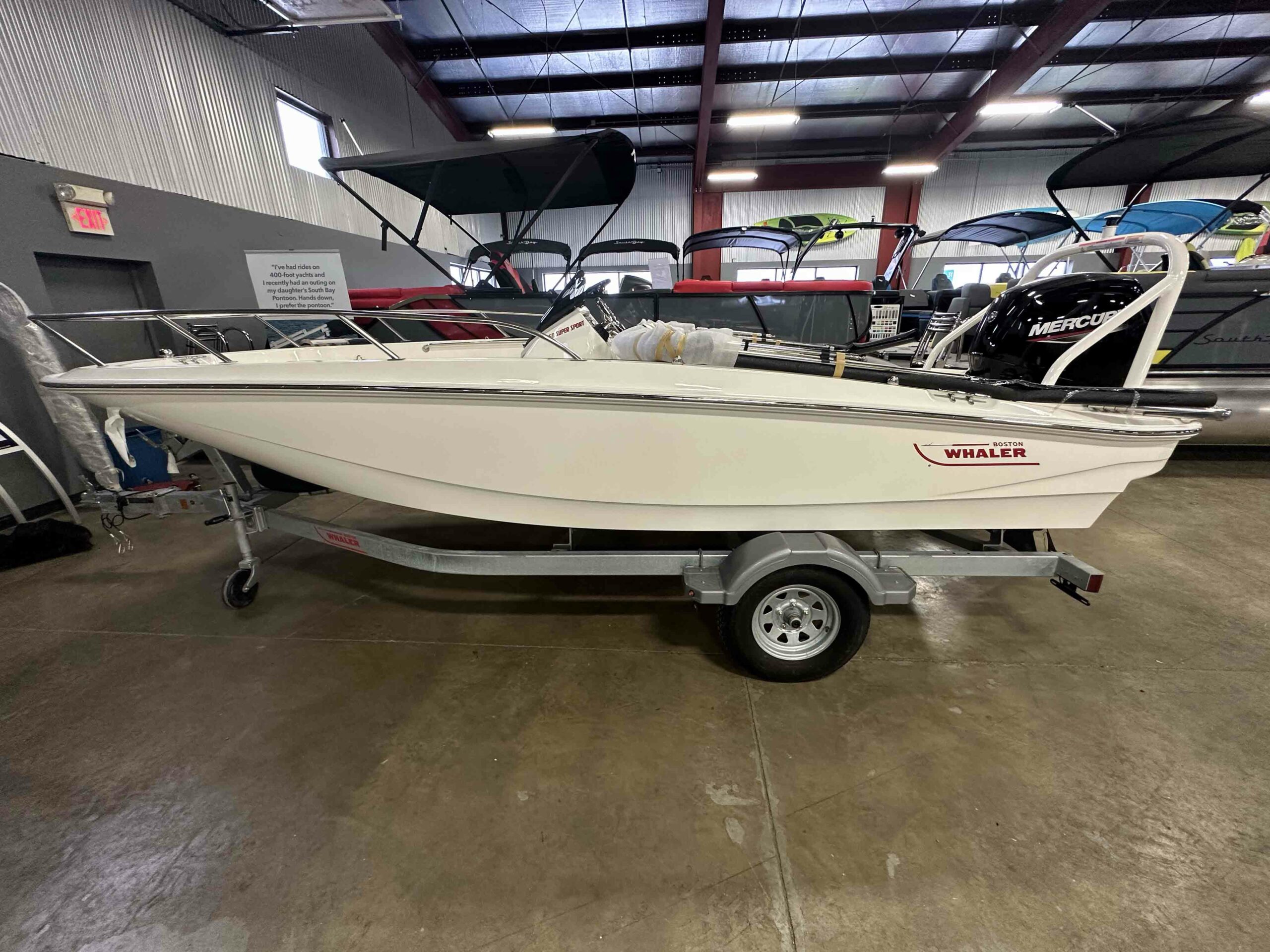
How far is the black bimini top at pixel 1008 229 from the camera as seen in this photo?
518 cm

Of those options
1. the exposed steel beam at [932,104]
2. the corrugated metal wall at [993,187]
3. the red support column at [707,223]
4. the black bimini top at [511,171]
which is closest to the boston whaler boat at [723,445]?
the black bimini top at [511,171]

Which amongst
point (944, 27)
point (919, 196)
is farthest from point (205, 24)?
point (919, 196)

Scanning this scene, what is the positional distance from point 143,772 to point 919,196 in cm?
1522

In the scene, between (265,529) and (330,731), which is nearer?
(330,731)

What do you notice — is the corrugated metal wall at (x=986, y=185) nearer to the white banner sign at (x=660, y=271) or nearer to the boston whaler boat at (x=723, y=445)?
the white banner sign at (x=660, y=271)

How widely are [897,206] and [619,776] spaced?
46.5 ft

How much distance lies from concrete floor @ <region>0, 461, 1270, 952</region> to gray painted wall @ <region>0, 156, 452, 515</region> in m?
1.89

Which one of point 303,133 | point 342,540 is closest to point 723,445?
point 342,540

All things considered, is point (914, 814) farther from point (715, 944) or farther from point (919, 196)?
point (919, 196)

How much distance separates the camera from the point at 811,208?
1177cm

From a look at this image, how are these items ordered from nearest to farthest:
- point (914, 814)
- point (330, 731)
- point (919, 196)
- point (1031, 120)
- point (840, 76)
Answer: point (914, 814), point (330, 731), point (840, 76), point (1031, 120), point (919, 196)

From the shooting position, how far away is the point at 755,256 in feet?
38.7

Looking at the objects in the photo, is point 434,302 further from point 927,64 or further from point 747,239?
point 927,64

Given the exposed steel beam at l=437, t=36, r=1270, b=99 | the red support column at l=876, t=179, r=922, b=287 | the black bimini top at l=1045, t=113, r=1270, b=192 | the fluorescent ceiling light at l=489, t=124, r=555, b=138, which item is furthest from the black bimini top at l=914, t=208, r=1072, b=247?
the fluorescent ceiling light at l=489, t=124, r=555, b=138
